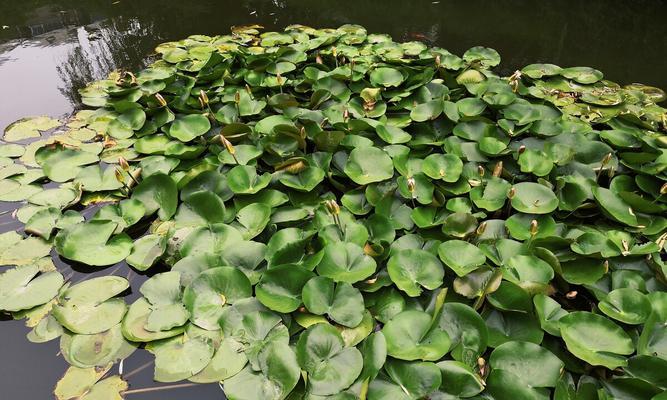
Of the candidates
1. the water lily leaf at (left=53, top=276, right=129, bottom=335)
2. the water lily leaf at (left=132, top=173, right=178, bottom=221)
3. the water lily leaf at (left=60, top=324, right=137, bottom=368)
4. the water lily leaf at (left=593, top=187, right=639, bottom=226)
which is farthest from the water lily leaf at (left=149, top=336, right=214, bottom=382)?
the water lily leaf at (left=593, top=187, right=639, bottom=226)

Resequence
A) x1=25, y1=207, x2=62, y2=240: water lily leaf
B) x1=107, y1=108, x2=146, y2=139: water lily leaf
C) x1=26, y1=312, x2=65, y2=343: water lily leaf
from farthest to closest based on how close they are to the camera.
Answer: x1=107, y1=108, x2=146, y2=139: water lily leaf, x1=25, y1=207, x2=62, y2=240: water lily leaf, x1=26, y1=312, x2=65, y2=343: water lily leaf

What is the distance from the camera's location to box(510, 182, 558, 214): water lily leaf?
7.14 feet

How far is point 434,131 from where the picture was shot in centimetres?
285

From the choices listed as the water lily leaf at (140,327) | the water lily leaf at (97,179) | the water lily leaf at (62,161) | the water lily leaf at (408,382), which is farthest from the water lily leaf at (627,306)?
the water lily leaf at (62,161)

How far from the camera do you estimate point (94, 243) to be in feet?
7.12

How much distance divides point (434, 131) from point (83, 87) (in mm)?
2886

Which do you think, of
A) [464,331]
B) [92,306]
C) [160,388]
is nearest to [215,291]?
[160,388]

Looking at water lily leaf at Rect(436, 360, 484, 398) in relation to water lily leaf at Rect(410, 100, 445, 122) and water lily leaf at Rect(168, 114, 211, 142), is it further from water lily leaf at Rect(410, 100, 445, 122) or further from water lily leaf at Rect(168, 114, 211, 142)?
water lily leaf at Rect(168, 114, 211, 142)

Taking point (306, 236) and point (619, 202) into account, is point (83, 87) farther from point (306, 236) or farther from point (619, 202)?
point (619, 202)

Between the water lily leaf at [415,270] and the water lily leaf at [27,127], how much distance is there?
270cm

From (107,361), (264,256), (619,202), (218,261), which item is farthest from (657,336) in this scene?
(107,361)

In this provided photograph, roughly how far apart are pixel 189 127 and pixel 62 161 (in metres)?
0.78

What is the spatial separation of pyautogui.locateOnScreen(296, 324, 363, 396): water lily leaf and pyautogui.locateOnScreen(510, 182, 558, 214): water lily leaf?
1113mm

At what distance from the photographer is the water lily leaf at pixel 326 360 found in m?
1.57
